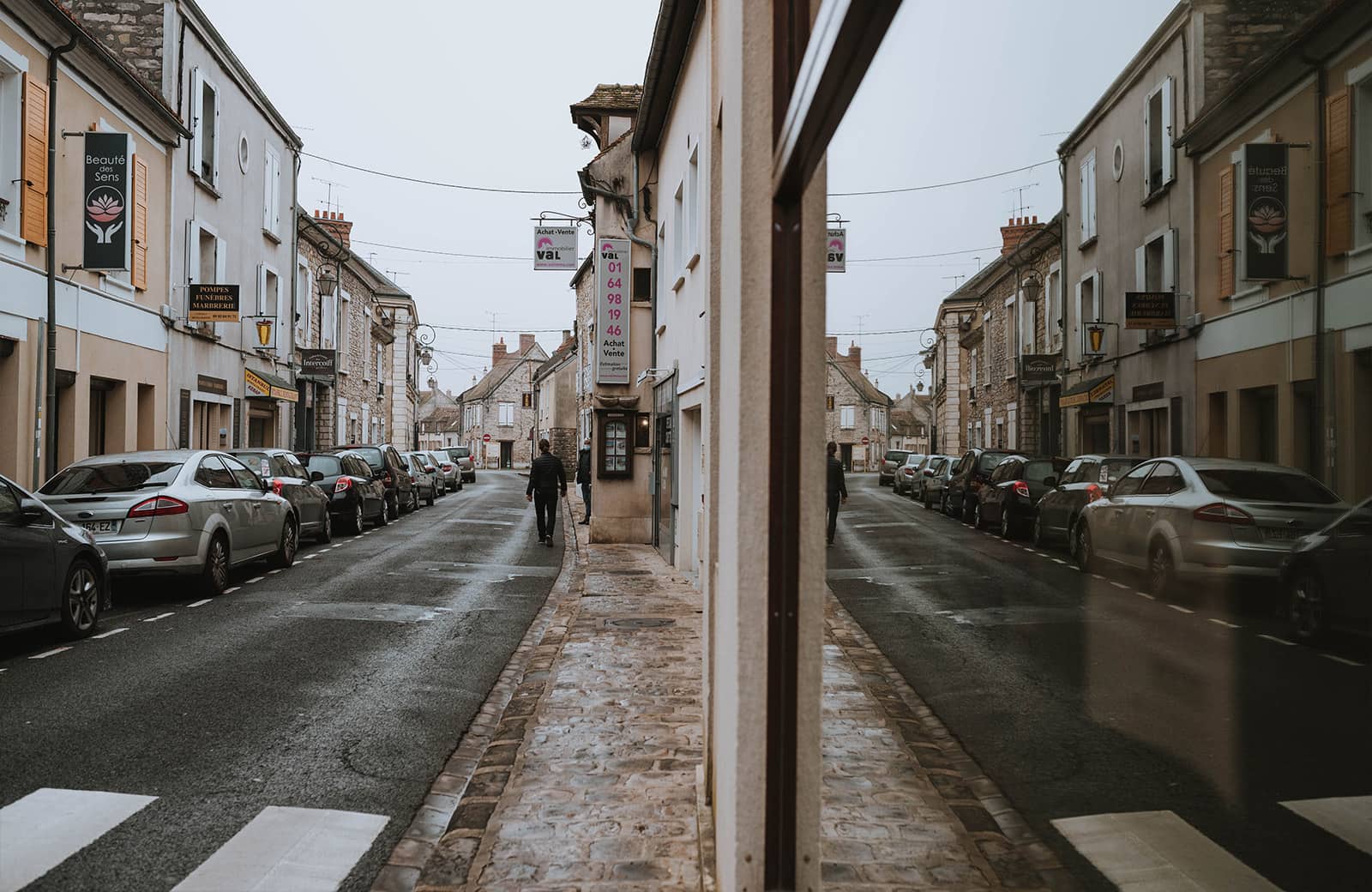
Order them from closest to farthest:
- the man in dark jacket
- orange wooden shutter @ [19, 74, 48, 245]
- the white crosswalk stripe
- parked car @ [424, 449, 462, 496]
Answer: the white crosswalk stripe → orange wooden shutter @ [19, 74, 48, 245] → the man in dark jacket → parked car @ [424, 449, 462, 496]

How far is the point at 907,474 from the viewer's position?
3812cm

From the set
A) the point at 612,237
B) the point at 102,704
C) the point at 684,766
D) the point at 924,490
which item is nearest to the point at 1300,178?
the point at 684,766

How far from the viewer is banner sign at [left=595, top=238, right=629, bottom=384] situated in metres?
18.3

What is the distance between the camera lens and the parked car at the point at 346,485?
66.6 ft

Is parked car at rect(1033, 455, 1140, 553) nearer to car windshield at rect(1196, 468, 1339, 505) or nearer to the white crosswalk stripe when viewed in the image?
car windshield at rect(1196, 468, 1339, 505)

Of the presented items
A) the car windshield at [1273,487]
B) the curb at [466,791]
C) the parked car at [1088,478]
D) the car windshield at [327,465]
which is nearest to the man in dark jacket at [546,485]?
the car windshield at [327,465]

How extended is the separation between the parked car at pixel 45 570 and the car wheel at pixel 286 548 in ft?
16.9

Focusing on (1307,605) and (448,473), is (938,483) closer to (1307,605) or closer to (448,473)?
(448,473)

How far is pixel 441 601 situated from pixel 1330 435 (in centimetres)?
1081

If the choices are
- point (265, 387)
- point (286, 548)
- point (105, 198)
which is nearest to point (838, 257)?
point (286, 548)

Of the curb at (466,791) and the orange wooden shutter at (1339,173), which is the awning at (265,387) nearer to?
the curb at (466,791)

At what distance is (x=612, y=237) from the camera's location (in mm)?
18656

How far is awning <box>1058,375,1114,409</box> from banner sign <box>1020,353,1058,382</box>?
0.37 feet

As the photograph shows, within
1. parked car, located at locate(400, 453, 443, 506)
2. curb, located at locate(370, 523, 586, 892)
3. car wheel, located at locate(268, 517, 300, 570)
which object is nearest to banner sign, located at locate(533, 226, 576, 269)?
parked car, located at locate(400, 453, 443, 506)
